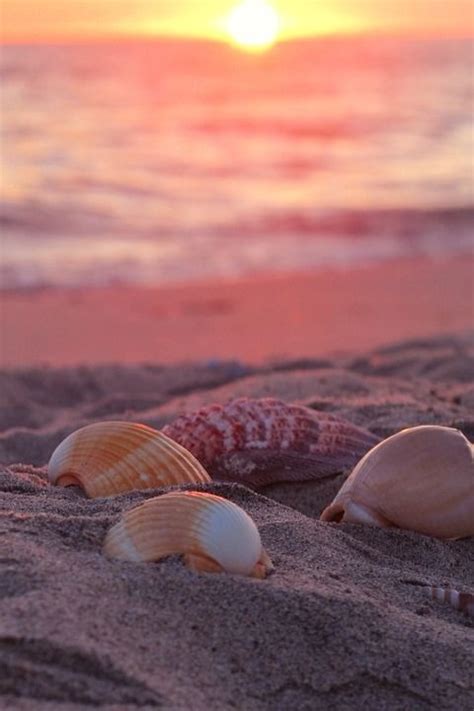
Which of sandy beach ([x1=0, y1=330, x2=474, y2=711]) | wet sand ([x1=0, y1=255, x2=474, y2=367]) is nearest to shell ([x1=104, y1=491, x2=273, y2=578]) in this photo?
sandy beach ([x1=0, y1=330, x2=474, y2=711])

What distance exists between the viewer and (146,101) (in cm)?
2795

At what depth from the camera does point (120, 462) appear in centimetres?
248

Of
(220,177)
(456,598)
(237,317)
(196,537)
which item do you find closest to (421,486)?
(456,598)

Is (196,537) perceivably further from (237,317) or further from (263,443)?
(237,317)

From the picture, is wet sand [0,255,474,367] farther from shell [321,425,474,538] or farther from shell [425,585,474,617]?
shell [425,585,474,617]

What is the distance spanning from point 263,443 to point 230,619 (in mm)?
1287

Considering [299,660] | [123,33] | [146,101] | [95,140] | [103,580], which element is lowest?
[299,660]

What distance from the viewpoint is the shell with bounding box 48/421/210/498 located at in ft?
8.04

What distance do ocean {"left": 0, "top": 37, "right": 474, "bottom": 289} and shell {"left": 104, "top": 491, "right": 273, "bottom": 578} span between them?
7820 millimetres

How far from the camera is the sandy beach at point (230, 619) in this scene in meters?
1.54

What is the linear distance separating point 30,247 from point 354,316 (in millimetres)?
4616

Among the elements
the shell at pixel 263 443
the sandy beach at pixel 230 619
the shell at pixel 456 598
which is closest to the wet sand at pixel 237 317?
the shell at pixel 263 443

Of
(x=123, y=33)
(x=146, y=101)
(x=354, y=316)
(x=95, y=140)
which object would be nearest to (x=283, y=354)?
(x=354, y=316)

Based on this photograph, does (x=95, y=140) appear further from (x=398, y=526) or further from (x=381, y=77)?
(x=381, y=77)
